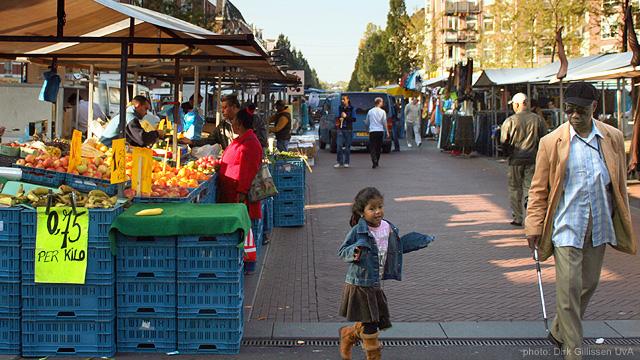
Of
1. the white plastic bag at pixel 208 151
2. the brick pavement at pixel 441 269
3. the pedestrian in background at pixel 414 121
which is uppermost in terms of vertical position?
the pedestrian in background at pixel 414 121

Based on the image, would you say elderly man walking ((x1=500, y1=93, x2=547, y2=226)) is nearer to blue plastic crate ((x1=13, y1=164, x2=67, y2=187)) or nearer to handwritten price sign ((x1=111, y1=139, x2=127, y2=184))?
blue plastic crate ((x1=13, y1=164, x2=67, y2=187))

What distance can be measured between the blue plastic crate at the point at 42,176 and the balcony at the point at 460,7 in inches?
4092

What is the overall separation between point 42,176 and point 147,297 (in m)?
2.00

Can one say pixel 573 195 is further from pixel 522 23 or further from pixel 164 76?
pixel 522 23

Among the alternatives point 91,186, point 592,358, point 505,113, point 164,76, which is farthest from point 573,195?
point 505,113

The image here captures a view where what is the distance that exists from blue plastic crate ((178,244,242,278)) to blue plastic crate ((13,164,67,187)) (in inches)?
79.0

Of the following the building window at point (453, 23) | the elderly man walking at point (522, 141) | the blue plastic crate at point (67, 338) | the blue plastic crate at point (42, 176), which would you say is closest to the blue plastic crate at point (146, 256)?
the blue plastic crate at point (67, 338)

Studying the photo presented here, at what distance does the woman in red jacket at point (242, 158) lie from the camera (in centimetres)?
880

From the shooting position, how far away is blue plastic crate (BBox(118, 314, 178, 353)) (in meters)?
6.26

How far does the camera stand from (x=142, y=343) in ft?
20.6

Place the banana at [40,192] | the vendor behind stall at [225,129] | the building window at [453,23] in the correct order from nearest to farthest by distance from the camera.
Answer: the banana at [40,192] < the vendor behind stall at [225,129] < the building window at [453,23]

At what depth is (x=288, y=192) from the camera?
1277 centimetres

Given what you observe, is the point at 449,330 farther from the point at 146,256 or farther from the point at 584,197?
the point at 146,256

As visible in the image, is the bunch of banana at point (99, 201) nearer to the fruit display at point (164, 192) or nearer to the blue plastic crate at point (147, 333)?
the fruit display at point (164, 192)
